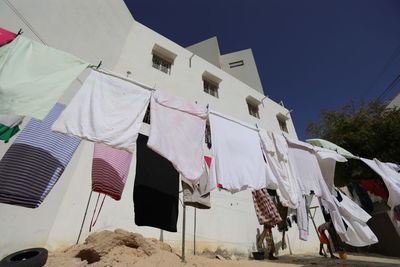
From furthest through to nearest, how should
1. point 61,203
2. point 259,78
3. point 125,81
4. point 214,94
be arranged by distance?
point 259,78 < point 214,94 < point 61,203 < point 125,81

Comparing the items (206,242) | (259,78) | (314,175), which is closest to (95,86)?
(314,175)

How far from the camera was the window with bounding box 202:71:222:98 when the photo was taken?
9398 millimetres

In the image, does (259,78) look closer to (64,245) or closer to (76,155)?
(76,155)

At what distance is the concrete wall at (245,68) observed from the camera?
527 inches

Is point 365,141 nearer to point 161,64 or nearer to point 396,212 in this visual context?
point 396,212

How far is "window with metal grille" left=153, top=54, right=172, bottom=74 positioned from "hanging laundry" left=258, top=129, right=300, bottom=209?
18.7 ft

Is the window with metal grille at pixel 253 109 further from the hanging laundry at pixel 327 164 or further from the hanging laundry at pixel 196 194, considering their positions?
the hanging laundry at pixel 196 194

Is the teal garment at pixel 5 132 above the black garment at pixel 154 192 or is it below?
above

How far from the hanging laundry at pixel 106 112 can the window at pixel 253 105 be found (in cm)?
877

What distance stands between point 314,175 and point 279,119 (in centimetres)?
907

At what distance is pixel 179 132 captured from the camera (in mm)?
2701

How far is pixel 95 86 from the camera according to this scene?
2.52m

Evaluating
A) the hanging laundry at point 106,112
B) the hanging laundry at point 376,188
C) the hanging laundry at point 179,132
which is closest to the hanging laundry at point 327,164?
the hanging laundry at point 376,188

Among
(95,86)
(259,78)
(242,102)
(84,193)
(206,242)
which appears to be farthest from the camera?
(259,78)
